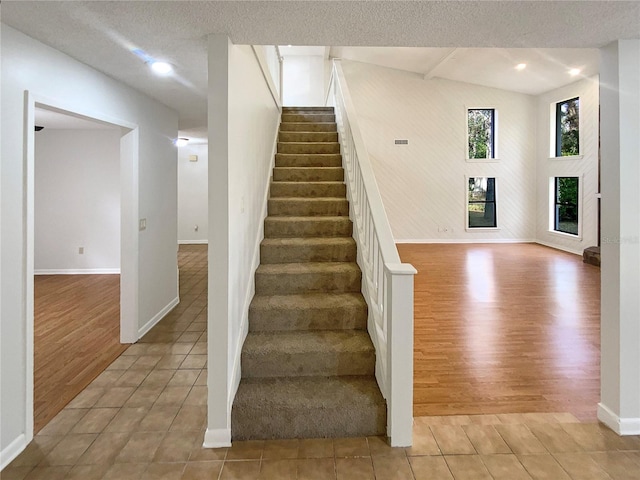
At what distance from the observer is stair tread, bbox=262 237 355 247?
357 cm

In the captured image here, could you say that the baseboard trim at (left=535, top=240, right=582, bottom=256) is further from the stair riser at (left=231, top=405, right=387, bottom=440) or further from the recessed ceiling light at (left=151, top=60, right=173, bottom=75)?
the recessed ceiling light at (left=151, top=60, right=173, bottom=75)

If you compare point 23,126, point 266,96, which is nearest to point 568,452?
point 23,126

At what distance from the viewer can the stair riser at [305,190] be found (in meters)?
4.39

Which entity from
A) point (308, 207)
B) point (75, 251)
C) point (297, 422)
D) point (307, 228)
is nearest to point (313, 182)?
point (308, 207)

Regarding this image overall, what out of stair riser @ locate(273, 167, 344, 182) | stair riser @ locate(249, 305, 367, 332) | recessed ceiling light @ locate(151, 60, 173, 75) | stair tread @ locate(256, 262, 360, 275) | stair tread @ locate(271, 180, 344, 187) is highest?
recessed ceiling light @ locate(151, 60, 173, 75)

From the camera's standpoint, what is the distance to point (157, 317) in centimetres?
448

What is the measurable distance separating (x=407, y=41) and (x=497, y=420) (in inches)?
94.8

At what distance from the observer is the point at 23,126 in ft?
7.46

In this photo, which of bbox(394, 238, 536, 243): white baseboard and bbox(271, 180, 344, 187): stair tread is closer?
bbox(271, 180, 344, 187): stair tread

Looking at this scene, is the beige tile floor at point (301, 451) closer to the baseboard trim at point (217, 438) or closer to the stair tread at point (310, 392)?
the baseboard trim at point (217, 438)

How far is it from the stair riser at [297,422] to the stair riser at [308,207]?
2.17 m

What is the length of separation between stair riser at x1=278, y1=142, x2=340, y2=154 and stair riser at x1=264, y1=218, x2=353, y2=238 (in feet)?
5.30

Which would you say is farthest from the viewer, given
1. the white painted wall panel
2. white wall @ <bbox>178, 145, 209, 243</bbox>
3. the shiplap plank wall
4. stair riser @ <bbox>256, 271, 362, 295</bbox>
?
white wall @ <bbox>178, 145, 209, 243</bbox>

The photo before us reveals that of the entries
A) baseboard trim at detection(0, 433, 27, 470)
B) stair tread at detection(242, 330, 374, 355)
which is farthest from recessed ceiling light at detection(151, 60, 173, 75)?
baseboard trim at detection(0, 433, 27, 470)
